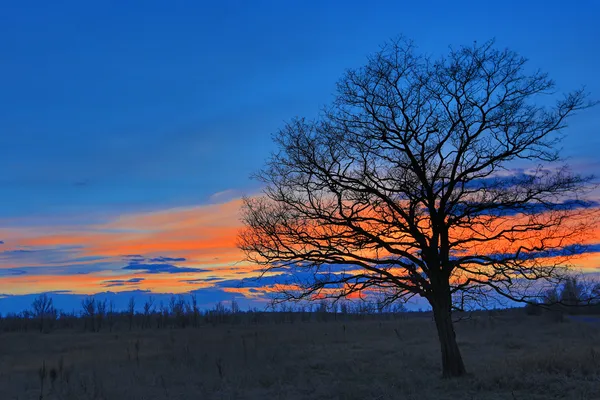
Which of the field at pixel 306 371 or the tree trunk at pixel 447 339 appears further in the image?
the tree trunk at pixel 447 339

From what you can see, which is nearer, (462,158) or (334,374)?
(462,158)

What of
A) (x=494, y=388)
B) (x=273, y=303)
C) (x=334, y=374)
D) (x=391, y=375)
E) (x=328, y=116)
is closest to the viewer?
(x=494, y=388)

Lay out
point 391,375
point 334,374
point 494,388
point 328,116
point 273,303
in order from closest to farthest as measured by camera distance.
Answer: point 494,388, point 273,303, point 328,116, point 391,375, point 334,374

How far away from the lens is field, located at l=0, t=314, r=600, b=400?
15070 mm

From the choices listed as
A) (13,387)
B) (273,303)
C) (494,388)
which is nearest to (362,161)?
(273,303)

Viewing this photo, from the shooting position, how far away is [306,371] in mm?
22438

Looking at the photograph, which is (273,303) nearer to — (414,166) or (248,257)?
(248,257)

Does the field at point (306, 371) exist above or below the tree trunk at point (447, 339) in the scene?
below

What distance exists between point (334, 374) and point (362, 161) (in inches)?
385

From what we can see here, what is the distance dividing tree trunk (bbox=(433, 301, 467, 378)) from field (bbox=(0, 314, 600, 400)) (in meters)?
0.50

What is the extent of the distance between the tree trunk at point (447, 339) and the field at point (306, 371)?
0.50 metres

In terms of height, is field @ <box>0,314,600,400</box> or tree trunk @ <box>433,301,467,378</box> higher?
tree trunk @ <box>433,301,467,378</box>

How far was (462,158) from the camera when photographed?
1631 centimetres

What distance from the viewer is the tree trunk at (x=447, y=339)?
15.8 metres
